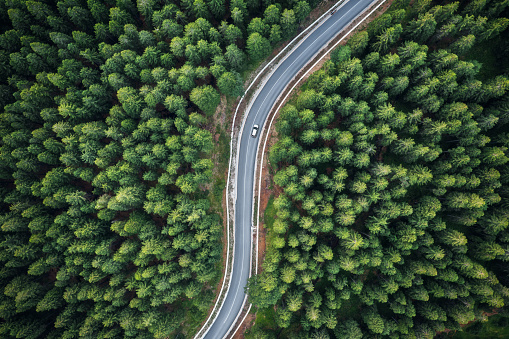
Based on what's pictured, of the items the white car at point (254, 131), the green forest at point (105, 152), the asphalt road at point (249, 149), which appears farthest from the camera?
the white car at point (254, 131)

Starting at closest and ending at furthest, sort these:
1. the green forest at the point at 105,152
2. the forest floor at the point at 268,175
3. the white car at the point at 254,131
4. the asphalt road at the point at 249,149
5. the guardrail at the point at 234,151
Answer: the green forest at the point at 105,152 < the forest floor at the point at 268,175 < the asphalt road at the point at 249,149 < the guardrail at the point at 234,151 < the white car at the point at 254,131

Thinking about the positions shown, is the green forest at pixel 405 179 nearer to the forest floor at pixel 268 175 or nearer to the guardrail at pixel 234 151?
the forest floor at pixel 268 175

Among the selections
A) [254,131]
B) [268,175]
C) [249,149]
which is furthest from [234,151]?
[268,175]

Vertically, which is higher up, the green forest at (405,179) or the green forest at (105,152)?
the green forest at (105,152)

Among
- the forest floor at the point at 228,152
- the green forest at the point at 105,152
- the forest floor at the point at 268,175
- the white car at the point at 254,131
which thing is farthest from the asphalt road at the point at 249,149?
the green forest at the point at 105,152

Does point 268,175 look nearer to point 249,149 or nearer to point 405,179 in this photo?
point 249,149

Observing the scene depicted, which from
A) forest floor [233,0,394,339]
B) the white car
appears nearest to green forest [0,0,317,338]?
forest floor [233,0,394,339]

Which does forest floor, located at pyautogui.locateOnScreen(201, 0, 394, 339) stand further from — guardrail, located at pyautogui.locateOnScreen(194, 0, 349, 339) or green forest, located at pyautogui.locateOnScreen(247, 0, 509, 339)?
green forest, located at pyautogui.locateOnScreen(247, 0, 509, 339)

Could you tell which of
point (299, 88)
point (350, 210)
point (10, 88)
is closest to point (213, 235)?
point (350, 210)
